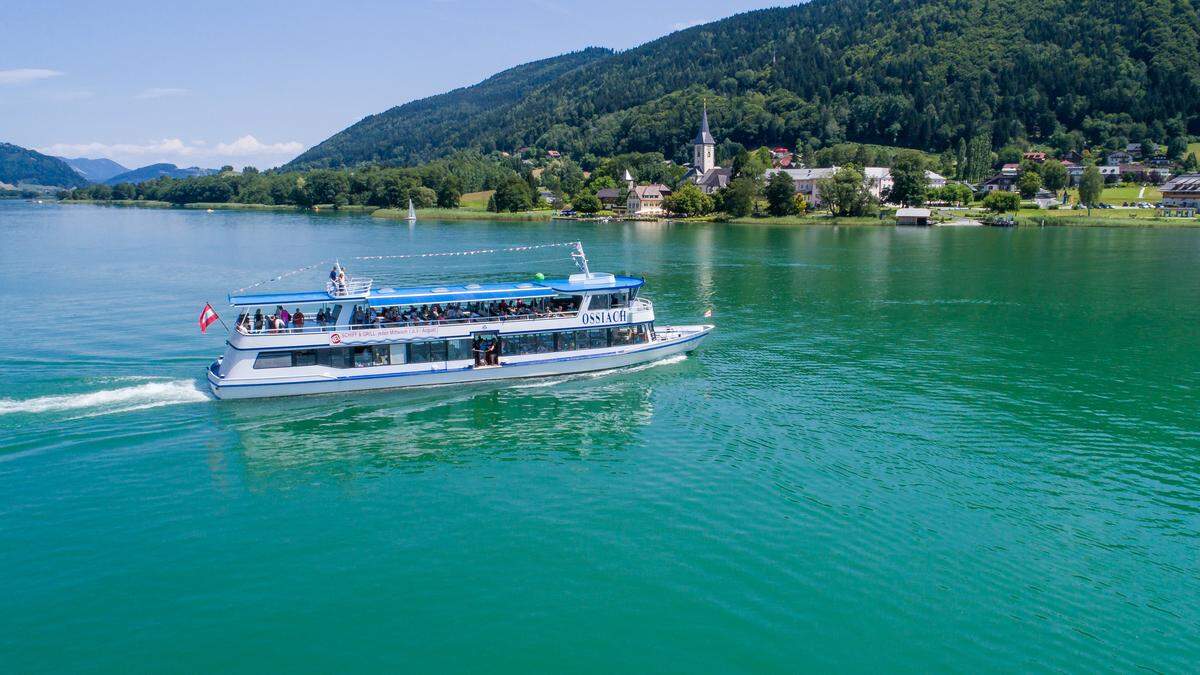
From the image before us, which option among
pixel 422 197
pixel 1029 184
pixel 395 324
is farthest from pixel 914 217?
pixel 395 324

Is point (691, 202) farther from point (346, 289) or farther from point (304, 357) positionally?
point (304, 357)

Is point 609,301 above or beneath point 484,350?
above

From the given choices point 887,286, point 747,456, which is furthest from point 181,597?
point 887,286

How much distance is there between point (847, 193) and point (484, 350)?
125 m

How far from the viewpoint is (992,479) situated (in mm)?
27922

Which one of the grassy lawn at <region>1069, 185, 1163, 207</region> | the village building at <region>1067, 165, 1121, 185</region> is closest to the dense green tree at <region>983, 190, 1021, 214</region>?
the grassy lawn at <region>1069, 185, 1163, 207</region>

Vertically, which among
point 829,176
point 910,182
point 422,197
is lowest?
point 910,182

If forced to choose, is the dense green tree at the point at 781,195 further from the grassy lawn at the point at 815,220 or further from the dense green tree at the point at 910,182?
the dense green tree at the point at 910,182

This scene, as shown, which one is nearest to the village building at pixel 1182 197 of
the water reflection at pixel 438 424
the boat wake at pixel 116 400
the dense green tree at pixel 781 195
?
the dense green tree at pixel 781 195

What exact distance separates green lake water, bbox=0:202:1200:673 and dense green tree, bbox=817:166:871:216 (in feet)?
338

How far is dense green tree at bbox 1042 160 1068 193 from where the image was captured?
559 ft

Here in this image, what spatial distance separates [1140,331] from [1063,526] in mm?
34723

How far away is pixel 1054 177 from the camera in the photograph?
171 meters

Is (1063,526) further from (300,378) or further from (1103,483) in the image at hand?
(300,378)
